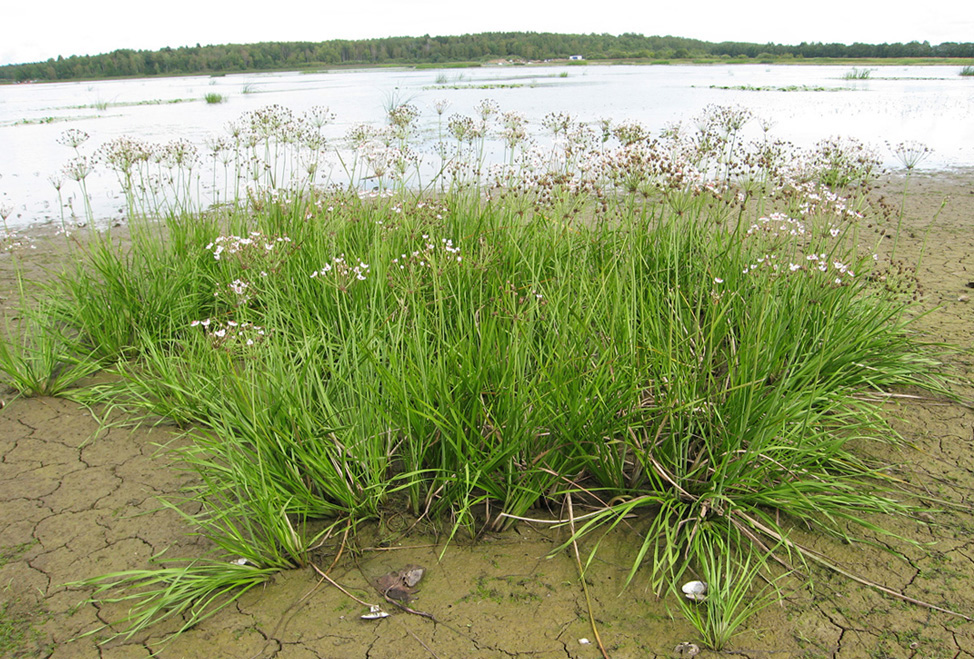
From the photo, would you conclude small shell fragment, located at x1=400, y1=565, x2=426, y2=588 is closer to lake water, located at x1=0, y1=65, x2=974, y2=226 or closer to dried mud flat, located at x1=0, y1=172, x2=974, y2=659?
dried mud flat, located at x1=0, y1=172, x2=974, y2=659

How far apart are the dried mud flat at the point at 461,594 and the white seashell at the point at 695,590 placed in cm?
7

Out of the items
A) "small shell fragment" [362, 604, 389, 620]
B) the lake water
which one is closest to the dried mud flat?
"small shell fragment" [362, 604, 389, 620]

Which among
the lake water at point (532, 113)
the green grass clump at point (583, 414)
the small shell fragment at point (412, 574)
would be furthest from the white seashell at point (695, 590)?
the lake water at point (532, 113)

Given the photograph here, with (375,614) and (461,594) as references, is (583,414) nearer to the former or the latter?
(461,594)

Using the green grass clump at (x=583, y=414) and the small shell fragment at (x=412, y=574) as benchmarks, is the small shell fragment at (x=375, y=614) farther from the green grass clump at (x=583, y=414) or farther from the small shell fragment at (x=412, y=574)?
the green grass clump at (x=583, y=414)

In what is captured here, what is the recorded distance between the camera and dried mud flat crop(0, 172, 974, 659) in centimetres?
226

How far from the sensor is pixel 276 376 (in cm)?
297

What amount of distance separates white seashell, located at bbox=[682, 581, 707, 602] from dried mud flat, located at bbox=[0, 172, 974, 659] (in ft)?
0.25

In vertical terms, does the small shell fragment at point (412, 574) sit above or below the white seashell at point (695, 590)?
below

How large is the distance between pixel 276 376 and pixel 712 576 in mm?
2008

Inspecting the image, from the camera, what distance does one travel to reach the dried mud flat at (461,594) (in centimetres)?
226

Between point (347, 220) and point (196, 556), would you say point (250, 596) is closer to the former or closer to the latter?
point (196, 556)

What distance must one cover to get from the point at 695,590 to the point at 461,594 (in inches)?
34.6

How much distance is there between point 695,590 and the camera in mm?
2426
